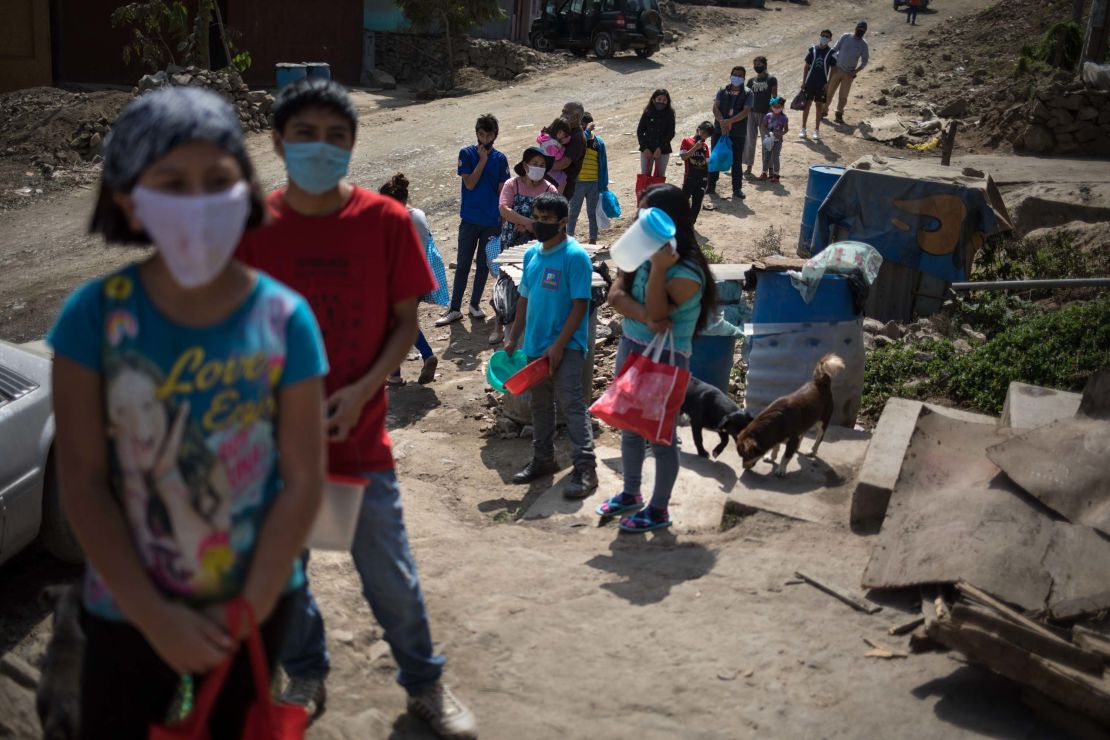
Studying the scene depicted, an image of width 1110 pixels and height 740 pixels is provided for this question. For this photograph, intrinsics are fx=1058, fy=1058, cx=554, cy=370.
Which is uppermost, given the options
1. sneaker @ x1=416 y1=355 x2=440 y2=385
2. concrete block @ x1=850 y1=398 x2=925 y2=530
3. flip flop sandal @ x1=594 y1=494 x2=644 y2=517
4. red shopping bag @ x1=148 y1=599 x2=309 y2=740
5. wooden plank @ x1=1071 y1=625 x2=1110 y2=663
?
red shopping bag @ x1=148 y1=599 x2=309 y2=740

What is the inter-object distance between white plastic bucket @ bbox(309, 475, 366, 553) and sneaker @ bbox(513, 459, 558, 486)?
4.02 meters

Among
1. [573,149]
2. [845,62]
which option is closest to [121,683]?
[573,149]

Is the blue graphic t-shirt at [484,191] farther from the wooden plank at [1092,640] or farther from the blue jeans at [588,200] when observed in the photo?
the wooden plank at [1092,640]

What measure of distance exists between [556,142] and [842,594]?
292 inches

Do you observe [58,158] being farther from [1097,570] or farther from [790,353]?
[1097,570]

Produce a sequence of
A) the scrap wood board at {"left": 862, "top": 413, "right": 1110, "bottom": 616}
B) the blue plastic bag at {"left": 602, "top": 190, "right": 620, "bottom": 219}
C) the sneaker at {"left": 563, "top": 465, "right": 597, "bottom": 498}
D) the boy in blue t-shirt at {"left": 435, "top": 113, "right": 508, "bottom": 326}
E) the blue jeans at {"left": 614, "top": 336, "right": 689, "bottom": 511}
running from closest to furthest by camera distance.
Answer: the scrap wood board at {"left": 862, "top": 413, "right": 1110, "bottom": 616}, the blue jeans at {"left": 614, "top": 336, "right": 689, "bottom": 511}, the sneaker at {"left": 563, "top": 465, "right": 597, "bottom": 498}, the boy in blue t-shirt at {"left": 435, "top": 113, "right": 508, "bottom": 326}, the blue plastic bag at {"left": 602, "top": 190, "right": 620, "bottom": 219}

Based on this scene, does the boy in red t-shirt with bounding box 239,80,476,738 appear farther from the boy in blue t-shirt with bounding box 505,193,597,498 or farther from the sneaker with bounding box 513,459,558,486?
the sneaker with bounding box 513,459,558,486

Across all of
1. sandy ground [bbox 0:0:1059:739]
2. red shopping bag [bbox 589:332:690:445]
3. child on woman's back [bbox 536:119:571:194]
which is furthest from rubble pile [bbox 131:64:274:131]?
red shopping bag [bbox 589:332:690:445]

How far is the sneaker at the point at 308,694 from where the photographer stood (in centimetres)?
354

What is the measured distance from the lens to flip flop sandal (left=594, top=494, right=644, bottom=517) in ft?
19.1

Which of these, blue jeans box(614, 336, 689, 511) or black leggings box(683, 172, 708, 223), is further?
black leggings box(683, 172, 708, 223)

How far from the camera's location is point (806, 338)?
23.9 ft

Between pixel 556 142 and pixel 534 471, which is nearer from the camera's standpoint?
pixel 534 471

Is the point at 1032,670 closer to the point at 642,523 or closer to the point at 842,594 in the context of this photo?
the point at 842,594
